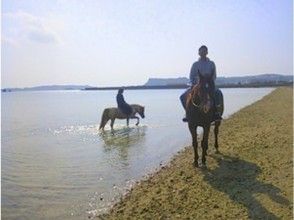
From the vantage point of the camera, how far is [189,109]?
12.3m

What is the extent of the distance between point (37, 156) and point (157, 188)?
8.43m

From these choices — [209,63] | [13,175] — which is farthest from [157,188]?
[13,175]

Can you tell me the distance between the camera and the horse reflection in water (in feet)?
58.9

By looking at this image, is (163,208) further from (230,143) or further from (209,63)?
(230,143)

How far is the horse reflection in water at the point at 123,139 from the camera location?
1795cm

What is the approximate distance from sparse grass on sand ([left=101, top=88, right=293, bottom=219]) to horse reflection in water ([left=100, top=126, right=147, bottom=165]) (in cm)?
377

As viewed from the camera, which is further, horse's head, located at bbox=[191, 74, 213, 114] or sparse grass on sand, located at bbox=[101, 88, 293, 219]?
horse's head, located at bbox=[191, 74, 213, 114]

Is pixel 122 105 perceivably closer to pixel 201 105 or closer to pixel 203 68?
pixel 203 68

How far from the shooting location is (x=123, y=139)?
22078 mm

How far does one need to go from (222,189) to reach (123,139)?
41.1 ft

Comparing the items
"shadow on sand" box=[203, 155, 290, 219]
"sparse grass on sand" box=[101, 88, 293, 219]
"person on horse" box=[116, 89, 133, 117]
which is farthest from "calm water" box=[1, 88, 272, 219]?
"shadow on sand" box=[203, 155, 290, 219]

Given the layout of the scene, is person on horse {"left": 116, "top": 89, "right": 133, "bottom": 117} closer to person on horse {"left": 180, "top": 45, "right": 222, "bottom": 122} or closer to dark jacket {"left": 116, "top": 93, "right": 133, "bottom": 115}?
dark jacket {"left": 116, "top": 93, "right": 133, "bottom": 115}

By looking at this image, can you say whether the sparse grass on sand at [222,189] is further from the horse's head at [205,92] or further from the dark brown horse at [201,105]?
the horse's head at [205,92]

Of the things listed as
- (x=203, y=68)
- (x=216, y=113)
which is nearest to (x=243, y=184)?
(x=216, y=113)
